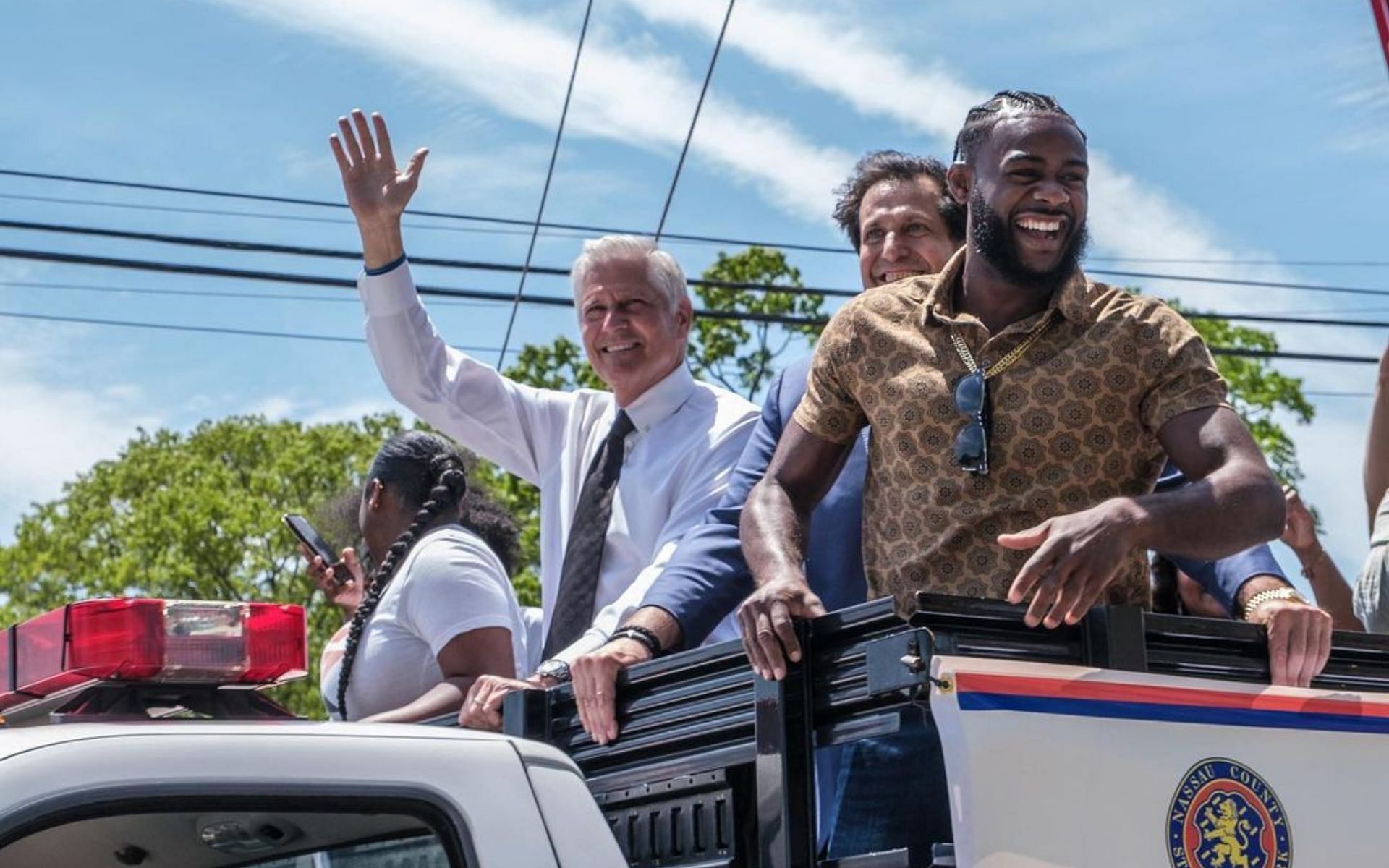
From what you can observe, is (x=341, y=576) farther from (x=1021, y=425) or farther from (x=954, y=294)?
(x=1021, y=425)

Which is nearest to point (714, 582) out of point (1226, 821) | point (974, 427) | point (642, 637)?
point (642, 637)

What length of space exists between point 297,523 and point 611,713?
245 cm

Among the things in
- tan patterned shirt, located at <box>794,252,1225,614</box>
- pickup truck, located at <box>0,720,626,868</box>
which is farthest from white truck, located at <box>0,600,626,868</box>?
tan patterned shirt, located at <box>794,252,1225,614</box>

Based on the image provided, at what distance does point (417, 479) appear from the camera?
15.4 ft

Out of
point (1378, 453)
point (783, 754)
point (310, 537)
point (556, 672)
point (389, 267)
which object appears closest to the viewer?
point (783, 754)

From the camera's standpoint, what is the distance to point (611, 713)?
9.73 feet

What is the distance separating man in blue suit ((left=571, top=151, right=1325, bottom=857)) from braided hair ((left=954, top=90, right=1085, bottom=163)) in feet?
1.71

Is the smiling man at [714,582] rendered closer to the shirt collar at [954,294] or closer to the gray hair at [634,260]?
the shirt collar at [954,294]

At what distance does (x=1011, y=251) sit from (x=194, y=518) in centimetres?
2751

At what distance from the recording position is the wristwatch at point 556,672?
343 cm

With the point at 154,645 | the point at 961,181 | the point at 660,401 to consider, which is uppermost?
the point at 961,181

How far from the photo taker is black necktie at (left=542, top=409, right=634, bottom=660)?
404cm

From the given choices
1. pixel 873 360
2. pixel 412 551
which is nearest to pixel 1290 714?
pixel 873 360

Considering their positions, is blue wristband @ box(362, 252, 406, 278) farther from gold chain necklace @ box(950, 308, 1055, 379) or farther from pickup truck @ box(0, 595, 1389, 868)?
pickup truck @ box(0, 595, 1389, 868)
